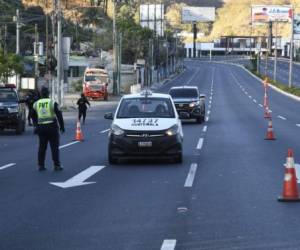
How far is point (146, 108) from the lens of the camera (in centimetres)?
1848

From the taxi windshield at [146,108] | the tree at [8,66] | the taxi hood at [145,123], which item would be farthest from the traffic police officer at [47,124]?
the tree at [8,66]

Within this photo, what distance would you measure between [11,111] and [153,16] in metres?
114

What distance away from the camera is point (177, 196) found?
40.6 ft

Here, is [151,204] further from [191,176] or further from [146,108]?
[146,108]

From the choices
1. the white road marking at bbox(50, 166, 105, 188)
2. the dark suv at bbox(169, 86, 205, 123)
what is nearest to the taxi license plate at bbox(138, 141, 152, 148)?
the white road marking at bbox(50, 166, 105, 188)

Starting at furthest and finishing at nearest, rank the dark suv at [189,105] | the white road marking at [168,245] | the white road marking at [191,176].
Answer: the dark suv at [189,105]
the white road marking at [191,176]
the white road marking at [168,245]

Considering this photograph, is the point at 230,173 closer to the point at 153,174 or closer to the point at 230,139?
the point at 153,174

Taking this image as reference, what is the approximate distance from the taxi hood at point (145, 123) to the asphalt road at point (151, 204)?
865mm

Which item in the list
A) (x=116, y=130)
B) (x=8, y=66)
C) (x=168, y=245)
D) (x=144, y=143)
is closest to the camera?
(x=168, y=245)

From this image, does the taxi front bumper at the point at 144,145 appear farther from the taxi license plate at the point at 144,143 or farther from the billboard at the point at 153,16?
the billboard at the point at 153,16

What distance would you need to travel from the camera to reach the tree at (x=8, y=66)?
51.8 metres

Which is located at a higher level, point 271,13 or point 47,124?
point 271,13

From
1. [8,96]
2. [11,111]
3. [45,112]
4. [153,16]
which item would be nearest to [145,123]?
[45,112]

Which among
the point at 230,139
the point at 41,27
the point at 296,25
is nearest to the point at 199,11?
the point at 41,27
